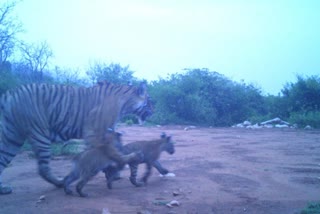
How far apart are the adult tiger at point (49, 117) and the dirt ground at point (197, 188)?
70cm

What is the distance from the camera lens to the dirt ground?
5.80m

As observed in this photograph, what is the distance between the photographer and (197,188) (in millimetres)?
6949

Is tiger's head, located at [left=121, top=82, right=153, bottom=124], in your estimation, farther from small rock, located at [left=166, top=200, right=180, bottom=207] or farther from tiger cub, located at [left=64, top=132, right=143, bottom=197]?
small rock, located at [left=166, top=200, right=180, bottom=207]

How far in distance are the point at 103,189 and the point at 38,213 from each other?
5.48ft

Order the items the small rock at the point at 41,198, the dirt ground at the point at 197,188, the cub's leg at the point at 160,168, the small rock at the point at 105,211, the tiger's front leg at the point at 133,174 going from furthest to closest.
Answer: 1. the cub's leg at the point at 160,168
2. the tiger's front leg at the point at 133,174
3. the small rock at the point at 41,198
4. the dirt ground at the point at 197,188
5. the small rock at the point at 105,211

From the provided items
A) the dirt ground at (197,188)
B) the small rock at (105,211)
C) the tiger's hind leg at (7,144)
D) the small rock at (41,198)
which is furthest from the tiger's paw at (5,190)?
the small rock at (105,211)

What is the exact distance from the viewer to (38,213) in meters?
5.50

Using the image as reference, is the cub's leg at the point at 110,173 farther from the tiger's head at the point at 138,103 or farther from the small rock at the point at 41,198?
the tiger's head at the point at 138,103

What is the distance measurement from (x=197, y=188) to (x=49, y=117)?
9.62 ft

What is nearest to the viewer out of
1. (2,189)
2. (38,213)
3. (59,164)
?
(38,213)

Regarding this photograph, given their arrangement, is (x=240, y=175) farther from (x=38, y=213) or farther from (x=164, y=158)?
(x=38, y=213)

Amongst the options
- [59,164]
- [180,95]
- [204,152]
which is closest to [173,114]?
[180,95]

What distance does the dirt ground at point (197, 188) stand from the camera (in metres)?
5.80

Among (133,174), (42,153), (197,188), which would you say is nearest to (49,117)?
(42,153)
